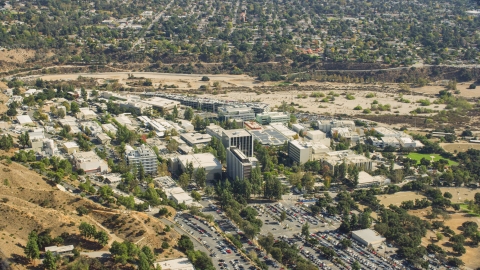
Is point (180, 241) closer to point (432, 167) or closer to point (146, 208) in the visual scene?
point (146, 208)

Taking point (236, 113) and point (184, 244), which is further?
point (236, 113)

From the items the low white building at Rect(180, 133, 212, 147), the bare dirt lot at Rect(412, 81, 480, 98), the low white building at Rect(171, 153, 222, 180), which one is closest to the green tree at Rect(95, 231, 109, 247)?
the low white building at Rect(171, 153, 222, 180)

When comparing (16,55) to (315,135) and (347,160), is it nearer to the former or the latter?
(315,135)

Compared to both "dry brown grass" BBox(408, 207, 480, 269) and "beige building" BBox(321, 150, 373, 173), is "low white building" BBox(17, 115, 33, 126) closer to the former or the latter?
"beige building" BBox(321, 150, 373, 173)

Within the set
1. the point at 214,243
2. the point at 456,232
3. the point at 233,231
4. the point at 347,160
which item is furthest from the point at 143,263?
the point at 347,160

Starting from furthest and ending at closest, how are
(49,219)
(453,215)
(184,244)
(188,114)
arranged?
1. (188,114)
2. (453,215)
3. (184,244)
4. (49,219)

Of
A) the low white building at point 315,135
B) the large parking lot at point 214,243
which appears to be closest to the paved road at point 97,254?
the large parking lot at point 214,243

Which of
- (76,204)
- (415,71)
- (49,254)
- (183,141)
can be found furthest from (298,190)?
(415,71)

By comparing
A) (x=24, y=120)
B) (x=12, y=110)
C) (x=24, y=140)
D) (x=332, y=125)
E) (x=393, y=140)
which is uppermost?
(x=24, y=140)
